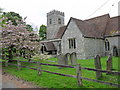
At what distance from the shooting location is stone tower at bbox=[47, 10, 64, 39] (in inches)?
1432

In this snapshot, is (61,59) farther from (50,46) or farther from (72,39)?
(50,46)

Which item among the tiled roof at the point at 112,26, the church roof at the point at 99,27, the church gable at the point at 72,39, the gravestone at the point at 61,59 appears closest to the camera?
the gravestone at the point at 61,59

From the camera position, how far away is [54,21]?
36.5m

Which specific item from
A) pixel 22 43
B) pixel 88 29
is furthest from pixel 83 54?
pixel 22 43

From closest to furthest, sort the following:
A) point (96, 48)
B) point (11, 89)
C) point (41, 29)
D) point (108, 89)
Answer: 1. point (108, 89)
2. point (11, 89)
3. point (96, 48)
4. point (41, 29)

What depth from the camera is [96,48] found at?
2105cm

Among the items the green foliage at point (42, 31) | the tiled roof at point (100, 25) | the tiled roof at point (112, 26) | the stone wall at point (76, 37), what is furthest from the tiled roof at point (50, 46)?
the green foliage at point (42, 31)

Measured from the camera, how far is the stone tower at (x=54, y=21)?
119 feet

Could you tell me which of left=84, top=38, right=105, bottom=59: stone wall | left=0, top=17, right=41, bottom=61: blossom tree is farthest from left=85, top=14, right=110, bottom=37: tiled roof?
left=0, top=17, right=41, bottom=61: blossom tree

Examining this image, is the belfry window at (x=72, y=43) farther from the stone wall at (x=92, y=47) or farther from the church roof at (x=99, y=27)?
the church roof at (x=99, y=27)

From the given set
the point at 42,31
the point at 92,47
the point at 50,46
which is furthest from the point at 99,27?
the point at 42,31

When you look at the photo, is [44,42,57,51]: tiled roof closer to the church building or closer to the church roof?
the church building

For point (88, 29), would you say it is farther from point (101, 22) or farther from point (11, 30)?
point (11, 30)

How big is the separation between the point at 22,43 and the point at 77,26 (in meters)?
11.2
